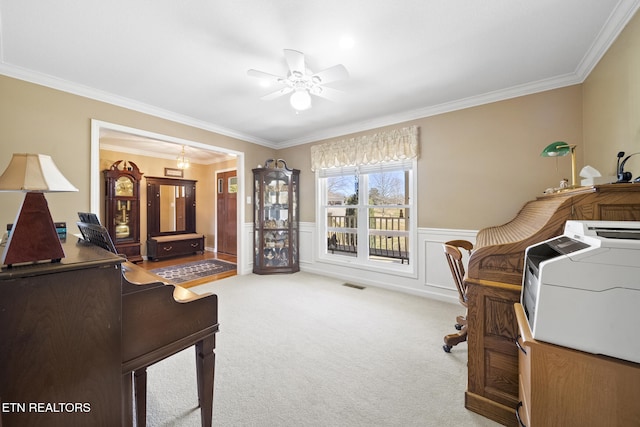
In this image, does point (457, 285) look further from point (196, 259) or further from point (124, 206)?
point (124, 206)

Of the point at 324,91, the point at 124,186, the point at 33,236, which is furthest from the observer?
the point at 124,186

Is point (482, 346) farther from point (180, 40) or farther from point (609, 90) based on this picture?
point (180, 40)

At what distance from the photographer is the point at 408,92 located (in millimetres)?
2744

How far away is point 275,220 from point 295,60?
10.0ft

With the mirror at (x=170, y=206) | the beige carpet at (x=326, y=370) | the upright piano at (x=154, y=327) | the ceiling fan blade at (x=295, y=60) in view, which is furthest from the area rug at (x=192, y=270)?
the ceiling fan blade at (x=295, y=60)

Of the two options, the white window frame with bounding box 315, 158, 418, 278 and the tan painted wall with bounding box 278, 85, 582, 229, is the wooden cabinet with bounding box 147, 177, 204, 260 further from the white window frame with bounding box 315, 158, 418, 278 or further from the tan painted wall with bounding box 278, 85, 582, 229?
the tan painted wall with bounding box 278, 85, 582, 229

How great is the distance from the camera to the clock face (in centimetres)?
485

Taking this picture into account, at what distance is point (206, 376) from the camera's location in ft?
4.06

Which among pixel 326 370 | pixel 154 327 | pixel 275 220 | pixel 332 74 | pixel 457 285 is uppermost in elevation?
pixel 332 74

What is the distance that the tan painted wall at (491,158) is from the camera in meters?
2.48

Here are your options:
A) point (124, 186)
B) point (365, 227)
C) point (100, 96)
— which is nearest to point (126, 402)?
point (100, 96)

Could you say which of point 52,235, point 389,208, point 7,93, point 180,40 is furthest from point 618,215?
point 7,93

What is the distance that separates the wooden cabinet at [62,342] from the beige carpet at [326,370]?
720mm

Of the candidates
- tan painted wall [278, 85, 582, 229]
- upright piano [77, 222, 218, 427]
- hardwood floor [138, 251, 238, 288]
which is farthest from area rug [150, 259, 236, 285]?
tan painted wall [278, 85, 582, 229]
